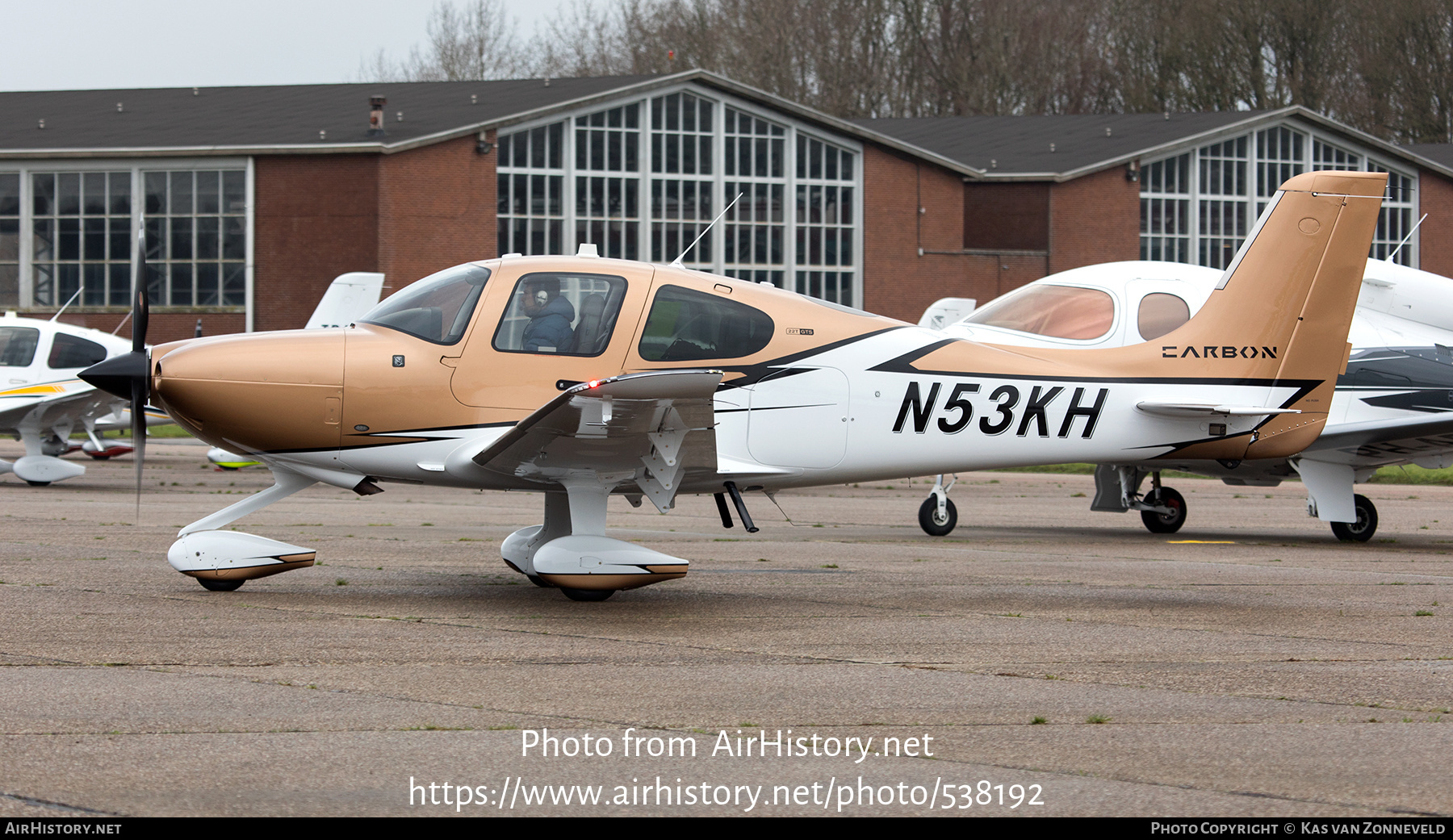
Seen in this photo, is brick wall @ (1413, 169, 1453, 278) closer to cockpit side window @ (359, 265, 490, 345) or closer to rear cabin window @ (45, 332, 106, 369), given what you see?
rear cabin window @ (45, 332, 106, 369)

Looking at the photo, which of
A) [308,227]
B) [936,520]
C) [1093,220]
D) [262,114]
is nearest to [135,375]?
[936,520]

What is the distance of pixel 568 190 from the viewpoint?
147 ft

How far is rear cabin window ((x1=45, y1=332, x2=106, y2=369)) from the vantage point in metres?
19.8

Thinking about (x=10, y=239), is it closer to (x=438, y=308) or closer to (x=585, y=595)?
(x=438, y=308)

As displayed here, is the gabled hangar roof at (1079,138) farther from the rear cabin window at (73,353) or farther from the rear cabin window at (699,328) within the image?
the rear cabin window at (699,328)

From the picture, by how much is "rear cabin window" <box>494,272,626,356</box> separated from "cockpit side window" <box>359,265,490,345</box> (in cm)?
23

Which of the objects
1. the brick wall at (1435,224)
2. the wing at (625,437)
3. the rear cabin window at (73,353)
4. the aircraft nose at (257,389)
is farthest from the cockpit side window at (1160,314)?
the brick wall at (1435,224)

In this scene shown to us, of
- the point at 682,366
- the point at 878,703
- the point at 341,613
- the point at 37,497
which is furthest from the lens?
the point at 37,497

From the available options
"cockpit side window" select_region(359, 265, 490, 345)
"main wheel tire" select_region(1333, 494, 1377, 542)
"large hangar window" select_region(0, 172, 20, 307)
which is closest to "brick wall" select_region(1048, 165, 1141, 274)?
"large hangar window" select_region(0, 172, 20, 307)

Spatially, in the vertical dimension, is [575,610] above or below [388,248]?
below

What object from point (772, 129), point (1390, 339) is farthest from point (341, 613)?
point (772, 129)

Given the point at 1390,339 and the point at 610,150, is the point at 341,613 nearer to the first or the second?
the point at 1390,339

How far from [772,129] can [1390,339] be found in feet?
113

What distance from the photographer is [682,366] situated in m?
8.95
